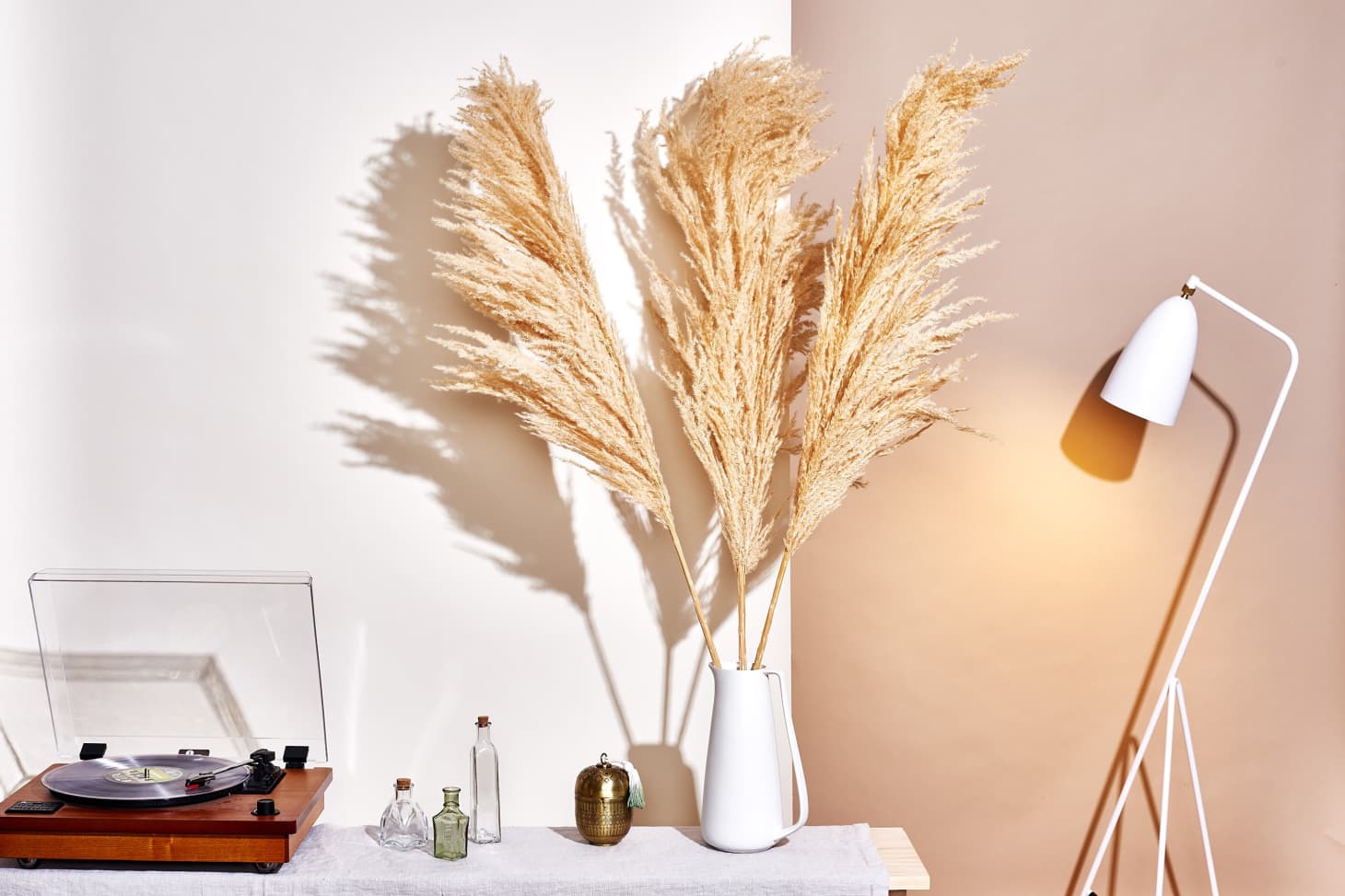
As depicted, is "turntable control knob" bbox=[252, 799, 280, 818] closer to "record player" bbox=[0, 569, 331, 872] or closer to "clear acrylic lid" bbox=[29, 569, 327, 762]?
"record player" bbox=[0, 569, 331, 872]

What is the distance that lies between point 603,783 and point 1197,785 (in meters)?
1.06

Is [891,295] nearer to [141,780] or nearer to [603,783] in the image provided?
[603,783]

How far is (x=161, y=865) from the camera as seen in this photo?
1.68 m

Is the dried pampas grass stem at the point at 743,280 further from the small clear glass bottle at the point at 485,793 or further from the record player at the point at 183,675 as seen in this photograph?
the record player at the point at 183,675

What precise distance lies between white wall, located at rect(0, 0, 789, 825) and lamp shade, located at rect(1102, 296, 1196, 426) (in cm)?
76

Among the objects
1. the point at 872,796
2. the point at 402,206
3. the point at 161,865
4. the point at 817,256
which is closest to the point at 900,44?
the point at 817,256

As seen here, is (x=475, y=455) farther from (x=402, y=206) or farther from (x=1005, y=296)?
(x=1005, y=296)

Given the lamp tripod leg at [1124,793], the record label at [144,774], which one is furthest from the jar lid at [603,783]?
the lamp tripod leg at [1124,793]

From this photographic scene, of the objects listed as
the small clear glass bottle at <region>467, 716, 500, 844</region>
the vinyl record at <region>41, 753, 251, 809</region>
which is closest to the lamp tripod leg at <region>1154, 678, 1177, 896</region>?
the small clear glass bottle at <region>467, 716, 500, 844</region>

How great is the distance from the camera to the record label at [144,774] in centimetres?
174

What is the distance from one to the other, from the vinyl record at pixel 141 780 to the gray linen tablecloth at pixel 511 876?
11 cm

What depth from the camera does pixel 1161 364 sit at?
176 cm

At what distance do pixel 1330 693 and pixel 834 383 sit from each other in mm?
1123

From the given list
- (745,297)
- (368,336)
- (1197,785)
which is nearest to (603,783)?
(745,297)
